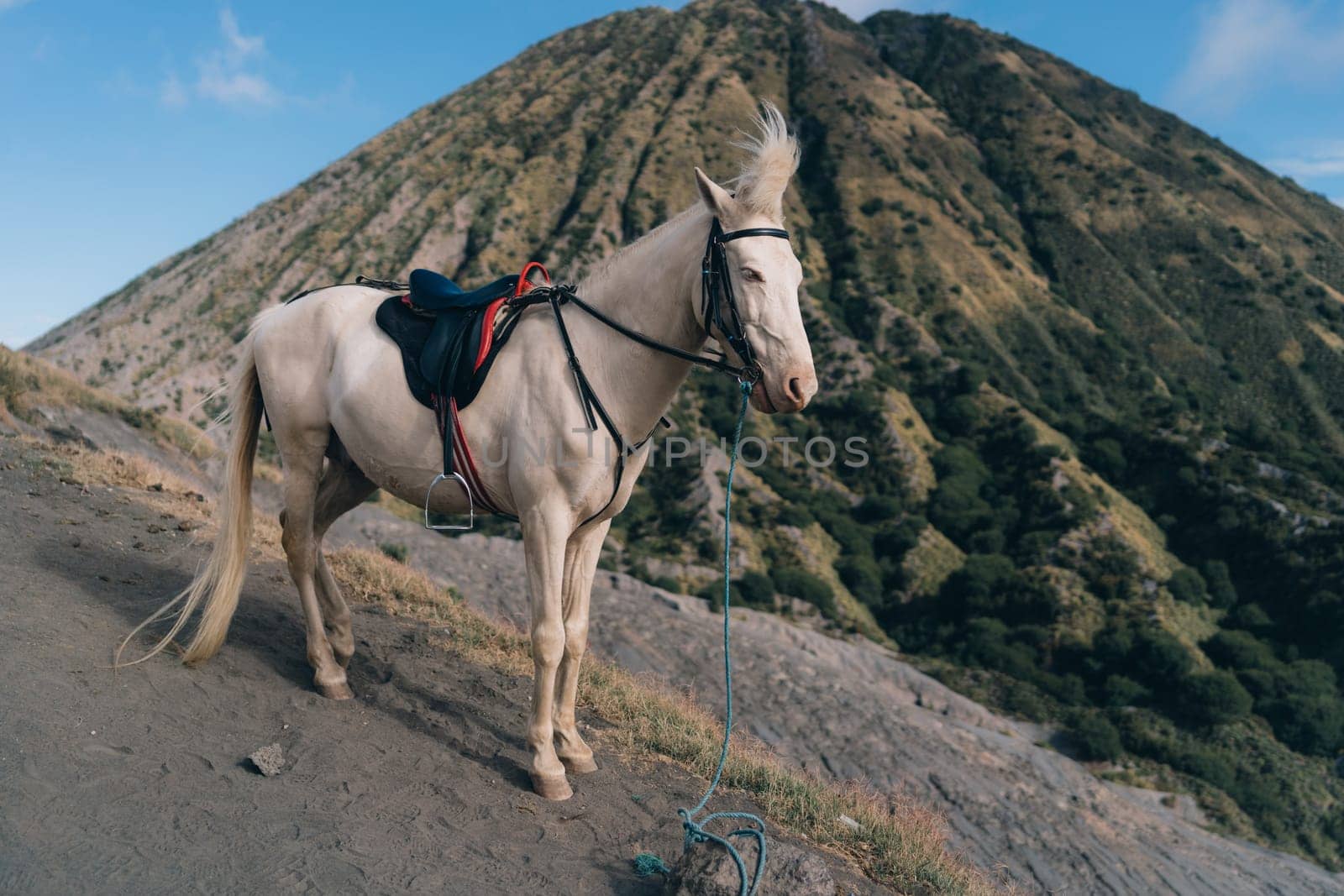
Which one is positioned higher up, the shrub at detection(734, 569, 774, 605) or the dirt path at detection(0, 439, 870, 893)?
the dirt path at detection(0, 439, 870, 893)

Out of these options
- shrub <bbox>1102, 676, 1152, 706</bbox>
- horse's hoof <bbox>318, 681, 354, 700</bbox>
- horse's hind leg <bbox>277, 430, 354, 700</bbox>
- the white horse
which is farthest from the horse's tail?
shrub <bbox>1102, 676, 1152, 706</bbox>

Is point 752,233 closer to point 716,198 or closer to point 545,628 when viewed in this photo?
point 716,198

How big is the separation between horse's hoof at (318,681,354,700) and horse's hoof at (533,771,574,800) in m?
1.71

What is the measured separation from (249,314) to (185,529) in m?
60.1

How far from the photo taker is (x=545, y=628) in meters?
4.50

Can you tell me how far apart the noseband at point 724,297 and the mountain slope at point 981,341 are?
100ft

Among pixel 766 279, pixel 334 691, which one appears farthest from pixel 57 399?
pixel 766 279

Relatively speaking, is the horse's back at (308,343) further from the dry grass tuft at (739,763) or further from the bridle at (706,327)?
the dry grass tuft at (739,763)

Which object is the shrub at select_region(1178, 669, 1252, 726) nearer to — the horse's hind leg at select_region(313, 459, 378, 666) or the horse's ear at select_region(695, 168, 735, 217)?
the horse's hind leg at select_region(313, 459, 378, 666)

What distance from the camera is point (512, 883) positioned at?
3.85 meters

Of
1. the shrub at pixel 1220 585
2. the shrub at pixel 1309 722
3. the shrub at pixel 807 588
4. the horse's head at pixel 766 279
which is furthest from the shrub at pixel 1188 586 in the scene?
the horse's head at pixel 766 279

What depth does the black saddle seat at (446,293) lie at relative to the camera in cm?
489

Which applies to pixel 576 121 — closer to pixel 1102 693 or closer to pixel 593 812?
pixel 1102 693

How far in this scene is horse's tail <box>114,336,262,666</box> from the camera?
5441 mm
